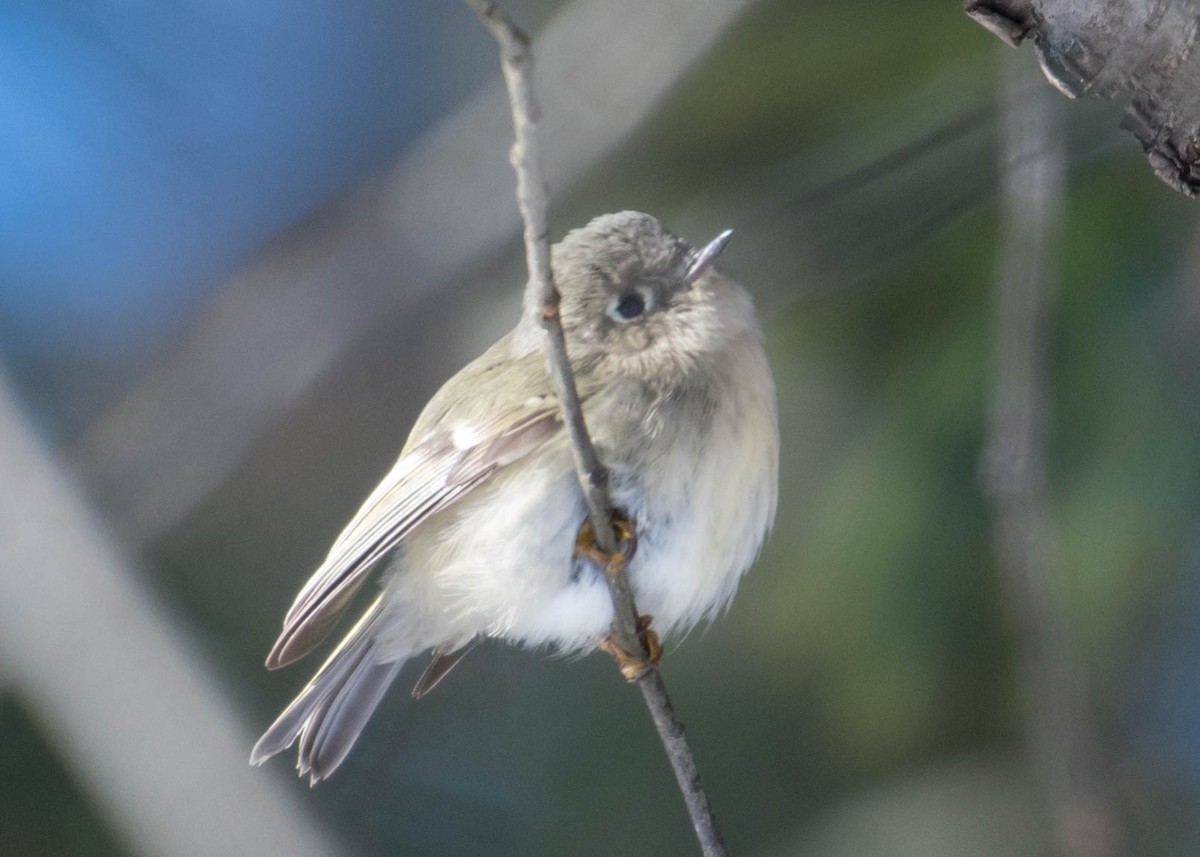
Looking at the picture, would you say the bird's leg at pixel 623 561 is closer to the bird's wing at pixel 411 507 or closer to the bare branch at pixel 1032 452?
the bird's wing at pixel 411 507

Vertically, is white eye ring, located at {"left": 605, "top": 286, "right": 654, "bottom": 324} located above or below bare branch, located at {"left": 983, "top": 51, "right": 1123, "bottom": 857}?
above

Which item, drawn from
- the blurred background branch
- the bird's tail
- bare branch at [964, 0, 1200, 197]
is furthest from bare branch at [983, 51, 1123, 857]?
the blurred background branch

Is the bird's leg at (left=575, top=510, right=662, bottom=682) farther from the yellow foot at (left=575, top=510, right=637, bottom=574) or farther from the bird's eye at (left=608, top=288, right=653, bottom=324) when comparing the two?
the bird's eye at (left=608, top=288, right=653, bottom=324)

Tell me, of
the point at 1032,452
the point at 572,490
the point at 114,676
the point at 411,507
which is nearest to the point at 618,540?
the point at 572,490

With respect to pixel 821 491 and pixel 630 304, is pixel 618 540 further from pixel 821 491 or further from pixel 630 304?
pixel 821 491

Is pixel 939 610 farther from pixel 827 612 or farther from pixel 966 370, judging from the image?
pixel 966 370

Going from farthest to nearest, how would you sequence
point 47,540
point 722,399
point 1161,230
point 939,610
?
point 939,610 → point 1161,230 → point 47,540 → point 722,399

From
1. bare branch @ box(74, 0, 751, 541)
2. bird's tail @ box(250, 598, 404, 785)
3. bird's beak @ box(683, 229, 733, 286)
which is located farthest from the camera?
bare branch @ box(74, 0, 751, 541)

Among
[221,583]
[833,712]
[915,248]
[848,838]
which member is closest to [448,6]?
[915,248]
